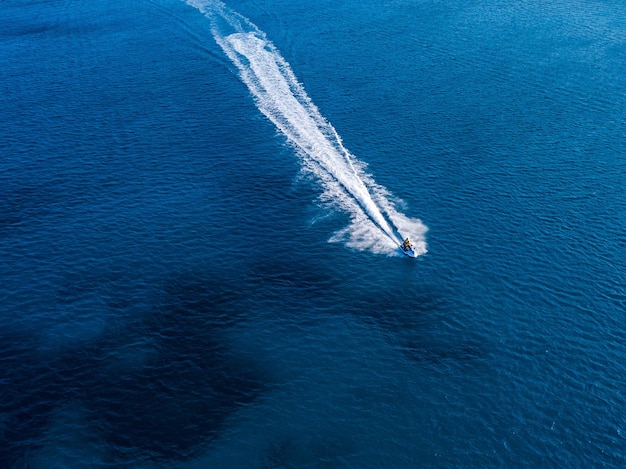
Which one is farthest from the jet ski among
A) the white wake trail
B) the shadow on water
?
the shadow on water

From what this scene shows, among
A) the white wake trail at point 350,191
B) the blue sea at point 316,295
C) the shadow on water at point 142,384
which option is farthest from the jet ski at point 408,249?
the shadow on water at point 142,384

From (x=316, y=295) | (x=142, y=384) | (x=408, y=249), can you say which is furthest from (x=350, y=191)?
(x=142, y=384)

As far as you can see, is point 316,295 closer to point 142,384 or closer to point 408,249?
point 408,249

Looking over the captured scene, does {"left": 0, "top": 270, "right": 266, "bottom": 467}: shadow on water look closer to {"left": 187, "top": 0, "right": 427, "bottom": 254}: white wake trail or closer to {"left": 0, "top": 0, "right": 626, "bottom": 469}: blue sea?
{"left": 0, "top": 0, "right": 626, "bottom": 469}: blue sea

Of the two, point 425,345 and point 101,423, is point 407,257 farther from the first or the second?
point 101,423

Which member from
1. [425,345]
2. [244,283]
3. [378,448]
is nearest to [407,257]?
[425,345]

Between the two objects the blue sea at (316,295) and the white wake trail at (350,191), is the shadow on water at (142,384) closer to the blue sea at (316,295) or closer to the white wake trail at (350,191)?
the blue sea at (316,295)
